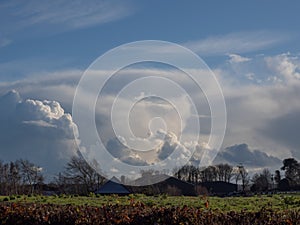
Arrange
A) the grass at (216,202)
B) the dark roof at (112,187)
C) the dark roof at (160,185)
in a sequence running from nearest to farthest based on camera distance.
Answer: the grass at (216,202) < the dark roof at (160,185) < the dark roof at (112,187)

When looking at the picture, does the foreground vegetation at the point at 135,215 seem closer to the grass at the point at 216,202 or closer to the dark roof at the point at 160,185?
the grass at the point at 216,202

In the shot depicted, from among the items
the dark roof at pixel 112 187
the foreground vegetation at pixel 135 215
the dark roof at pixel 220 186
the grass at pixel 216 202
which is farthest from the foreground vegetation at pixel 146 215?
the dark roof at pixel 220 186

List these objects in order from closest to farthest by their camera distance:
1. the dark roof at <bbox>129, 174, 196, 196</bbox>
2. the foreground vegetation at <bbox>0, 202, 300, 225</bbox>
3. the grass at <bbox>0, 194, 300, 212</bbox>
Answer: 1. the foreground vegetation at <bbox>0, 202, 300, 225</bbox>
2. the grass at <bbox>0, 194, 300, 212</bbox>
3. the dark roof at <bbox>129, 174, 196, 196</bbox>

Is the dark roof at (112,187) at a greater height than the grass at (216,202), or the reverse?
the dark roof at (112,187)

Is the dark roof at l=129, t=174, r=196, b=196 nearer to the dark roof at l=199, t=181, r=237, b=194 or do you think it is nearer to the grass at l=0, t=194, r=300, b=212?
the dark roof at l=199, t=181, r=237, b=194

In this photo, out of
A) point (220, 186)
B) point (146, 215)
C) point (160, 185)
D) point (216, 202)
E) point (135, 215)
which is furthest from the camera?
point (220, 186)

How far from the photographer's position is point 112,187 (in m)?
46.5

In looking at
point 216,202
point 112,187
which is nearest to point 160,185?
point 112,187

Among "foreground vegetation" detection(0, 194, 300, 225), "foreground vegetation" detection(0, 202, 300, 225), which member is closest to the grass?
"foreground vegetation" detection(0, 194, 300, 225)

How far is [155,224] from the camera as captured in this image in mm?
15133

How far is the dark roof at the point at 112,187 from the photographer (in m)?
43.5

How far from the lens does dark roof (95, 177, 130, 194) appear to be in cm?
4353

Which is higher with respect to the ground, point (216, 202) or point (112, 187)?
point (112, 187)

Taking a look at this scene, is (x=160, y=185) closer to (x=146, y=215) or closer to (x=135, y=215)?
(x=135, y=215)
